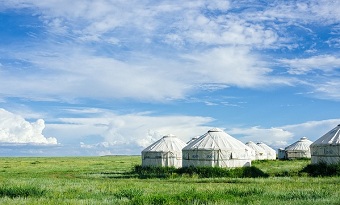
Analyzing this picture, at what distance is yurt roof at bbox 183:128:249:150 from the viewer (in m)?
34.2

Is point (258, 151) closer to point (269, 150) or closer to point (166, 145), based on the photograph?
point (269, 150)

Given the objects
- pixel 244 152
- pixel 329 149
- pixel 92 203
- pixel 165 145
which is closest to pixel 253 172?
pixel 244 152

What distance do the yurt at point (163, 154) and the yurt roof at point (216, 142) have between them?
4.10 meters

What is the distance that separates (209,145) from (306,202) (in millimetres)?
20174

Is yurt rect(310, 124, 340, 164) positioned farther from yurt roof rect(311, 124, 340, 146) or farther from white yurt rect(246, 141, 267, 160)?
white yurt rect(246, 141, 267, 160)

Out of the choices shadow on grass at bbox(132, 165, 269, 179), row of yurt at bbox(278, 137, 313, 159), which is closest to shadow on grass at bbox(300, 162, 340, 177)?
shadow on grass at bbox(132, 165, 269, 179)

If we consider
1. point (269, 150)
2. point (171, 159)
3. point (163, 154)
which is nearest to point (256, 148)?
point (269, 150)

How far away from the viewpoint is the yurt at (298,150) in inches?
2490

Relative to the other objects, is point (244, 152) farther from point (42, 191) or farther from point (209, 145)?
point (42, 191)

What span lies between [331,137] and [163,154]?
13.8 metres

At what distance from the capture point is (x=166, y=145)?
39969 millimetres

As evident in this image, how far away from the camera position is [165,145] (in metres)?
40.0

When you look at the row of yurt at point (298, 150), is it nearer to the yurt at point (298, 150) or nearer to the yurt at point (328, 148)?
the yurt at point (298, 150)

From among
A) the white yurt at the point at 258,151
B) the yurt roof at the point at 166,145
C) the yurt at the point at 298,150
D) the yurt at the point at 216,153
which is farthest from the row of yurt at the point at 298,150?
the yurt at the point at 216,153
